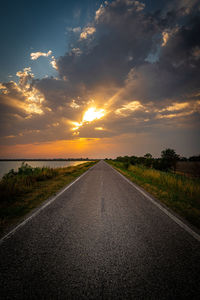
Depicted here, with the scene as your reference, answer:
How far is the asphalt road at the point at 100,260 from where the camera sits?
173 centimetres

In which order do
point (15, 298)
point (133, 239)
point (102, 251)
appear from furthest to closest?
point (133, 239), point (102, 251), point (15, 298)

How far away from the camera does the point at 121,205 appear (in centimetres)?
530

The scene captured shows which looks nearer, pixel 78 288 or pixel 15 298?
pixel 15 298

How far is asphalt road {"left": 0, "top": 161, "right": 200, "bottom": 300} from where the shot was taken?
1734mm

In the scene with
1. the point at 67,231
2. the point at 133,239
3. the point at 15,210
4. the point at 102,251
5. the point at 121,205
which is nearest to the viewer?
the point at 102,251

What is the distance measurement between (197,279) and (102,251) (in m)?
1.52

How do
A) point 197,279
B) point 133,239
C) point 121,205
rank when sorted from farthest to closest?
point 121,205 < point 133,239 < point 197,279

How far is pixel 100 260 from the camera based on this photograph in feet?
7.51

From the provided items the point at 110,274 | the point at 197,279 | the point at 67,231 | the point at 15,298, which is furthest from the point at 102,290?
the point at 67,231

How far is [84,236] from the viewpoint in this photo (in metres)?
3.08

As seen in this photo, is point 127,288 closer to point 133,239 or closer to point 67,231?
point 133,239

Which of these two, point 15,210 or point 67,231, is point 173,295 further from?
point 15,210

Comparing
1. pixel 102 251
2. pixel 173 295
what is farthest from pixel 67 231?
pixel 173 295

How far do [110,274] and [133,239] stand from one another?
3.71 ft
